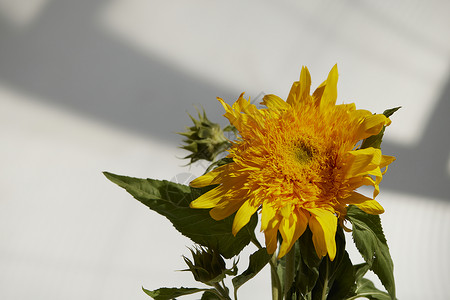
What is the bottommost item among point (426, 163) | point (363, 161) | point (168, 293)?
point (168, 293)

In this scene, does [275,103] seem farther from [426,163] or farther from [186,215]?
[426,163]

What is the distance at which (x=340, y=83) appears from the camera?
3.34 ft

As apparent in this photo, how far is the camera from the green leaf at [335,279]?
0.39 m

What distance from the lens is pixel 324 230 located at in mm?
312

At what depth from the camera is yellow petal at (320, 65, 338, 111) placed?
354mm

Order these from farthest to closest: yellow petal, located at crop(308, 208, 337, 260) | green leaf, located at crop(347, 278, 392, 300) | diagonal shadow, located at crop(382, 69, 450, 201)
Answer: diagonal shadow, located at crop(382, 69, 450, 201) < green leaf, located at crop(347, 278, 392, 300) < yellow petal, located at crop(308, 208, 337, 260)

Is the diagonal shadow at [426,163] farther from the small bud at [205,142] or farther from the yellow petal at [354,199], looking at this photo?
the yellow petal at [354,199]

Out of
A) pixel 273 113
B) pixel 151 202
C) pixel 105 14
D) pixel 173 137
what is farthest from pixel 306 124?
pixel 105 14

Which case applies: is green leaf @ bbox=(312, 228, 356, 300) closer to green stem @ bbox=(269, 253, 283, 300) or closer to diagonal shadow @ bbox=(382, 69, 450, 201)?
green stem @ bbox=(269, 253, 283, 300)

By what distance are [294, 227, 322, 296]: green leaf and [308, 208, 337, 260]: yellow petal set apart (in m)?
0.03

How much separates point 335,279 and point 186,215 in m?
0.13

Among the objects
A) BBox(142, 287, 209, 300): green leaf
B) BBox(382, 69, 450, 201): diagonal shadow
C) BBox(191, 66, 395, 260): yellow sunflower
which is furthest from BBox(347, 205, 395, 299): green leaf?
BBox(382, 69, 450, 201): diagonal shadow

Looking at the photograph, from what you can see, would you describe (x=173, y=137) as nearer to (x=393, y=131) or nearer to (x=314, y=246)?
(x=393, y=131)

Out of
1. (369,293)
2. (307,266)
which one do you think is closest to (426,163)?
(369,293)
